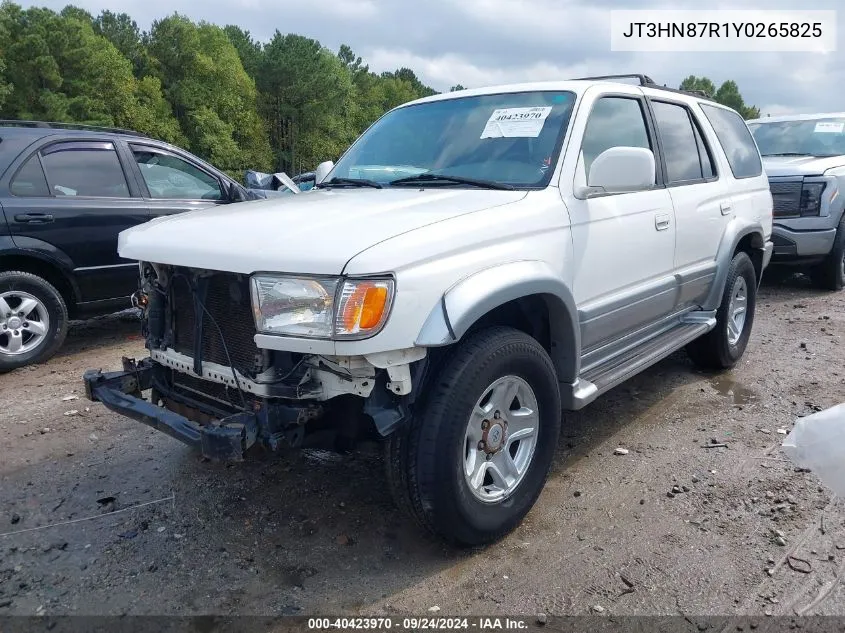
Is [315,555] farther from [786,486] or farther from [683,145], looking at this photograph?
[683,145]

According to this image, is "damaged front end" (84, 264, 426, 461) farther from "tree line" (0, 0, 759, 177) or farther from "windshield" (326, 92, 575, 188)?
"tree line" (0, 0, 759, 177)

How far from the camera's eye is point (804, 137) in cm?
891

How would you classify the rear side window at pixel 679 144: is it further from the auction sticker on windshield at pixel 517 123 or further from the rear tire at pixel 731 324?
the auction sticker on windshield at pixel 517 123

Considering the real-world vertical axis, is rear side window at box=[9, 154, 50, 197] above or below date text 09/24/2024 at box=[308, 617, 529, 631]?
above

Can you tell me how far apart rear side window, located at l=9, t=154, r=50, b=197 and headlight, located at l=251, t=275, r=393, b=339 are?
3.80 meters

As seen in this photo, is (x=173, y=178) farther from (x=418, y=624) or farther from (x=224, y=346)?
(x=418, y=624)

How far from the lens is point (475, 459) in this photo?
9.22ft

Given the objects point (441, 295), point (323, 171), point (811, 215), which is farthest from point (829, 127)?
point (441, 295)

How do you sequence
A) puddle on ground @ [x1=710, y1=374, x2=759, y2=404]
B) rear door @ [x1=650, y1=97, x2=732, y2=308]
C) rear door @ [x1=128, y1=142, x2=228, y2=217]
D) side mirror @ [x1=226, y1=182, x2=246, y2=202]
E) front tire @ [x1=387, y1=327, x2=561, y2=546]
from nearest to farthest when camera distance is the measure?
1. front tire @ [x1=387, y1=327, x2=561, y2=546]
2. rear door @ [x1=650, y1=97, x2=732, y2=308]
3. puddle on ground @ [x1=710, y1=374, x2=759, y2=404]
4. rear door @ [x1=128, y1=142, x2=228, y2=217]
5. side mirror @ [x1=226, y1=182, x2=246, y2=202]

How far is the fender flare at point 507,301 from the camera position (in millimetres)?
2432

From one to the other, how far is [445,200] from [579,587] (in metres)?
1.70

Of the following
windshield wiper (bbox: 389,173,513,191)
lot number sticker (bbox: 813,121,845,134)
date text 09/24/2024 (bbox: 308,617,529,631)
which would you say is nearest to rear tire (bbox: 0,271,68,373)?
windshield wiper (bbox: 389,173,513,191)

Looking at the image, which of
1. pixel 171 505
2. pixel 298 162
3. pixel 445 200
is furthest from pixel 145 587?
pixel 298 162

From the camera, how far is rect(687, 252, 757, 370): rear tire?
4.83m
